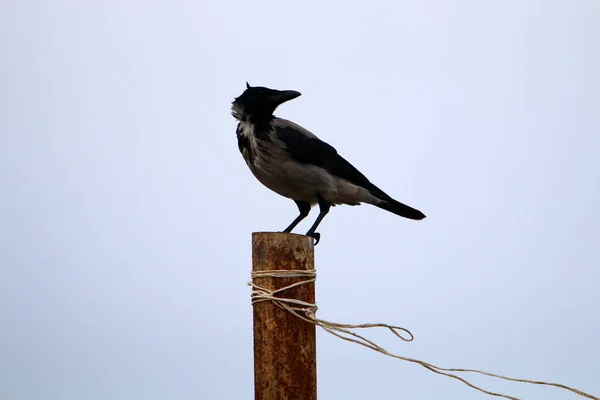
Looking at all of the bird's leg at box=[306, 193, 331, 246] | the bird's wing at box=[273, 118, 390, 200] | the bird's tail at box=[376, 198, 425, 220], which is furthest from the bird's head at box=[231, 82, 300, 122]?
the bird's tail at box=[376, 198, 425, 220]

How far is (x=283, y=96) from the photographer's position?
496 cm

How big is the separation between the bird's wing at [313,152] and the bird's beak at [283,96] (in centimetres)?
13

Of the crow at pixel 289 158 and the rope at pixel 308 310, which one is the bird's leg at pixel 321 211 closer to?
the crow at pixel 289 158

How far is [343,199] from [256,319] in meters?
2.27

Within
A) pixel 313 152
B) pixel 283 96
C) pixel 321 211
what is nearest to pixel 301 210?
pixel 321 211

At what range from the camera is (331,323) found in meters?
3.09

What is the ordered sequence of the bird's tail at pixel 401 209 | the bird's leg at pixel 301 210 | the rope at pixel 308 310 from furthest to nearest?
the bird's tail at pixel 401 209
the bird's leg at pixel 301 210
the rope at pixel 308 310

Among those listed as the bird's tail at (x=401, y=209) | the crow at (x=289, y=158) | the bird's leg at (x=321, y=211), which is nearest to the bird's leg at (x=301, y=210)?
the crow at (x=289, y=158)

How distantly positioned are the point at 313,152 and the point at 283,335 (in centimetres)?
206

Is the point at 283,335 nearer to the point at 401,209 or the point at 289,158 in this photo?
the point at 289,158

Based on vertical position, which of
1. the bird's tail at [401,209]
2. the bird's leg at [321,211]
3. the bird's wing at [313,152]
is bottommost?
the bird's leg at [321,211]

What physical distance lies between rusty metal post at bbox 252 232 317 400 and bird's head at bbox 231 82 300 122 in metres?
1.94

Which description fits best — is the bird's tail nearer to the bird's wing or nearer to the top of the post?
the bird's wing

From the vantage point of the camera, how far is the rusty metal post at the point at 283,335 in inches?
119
